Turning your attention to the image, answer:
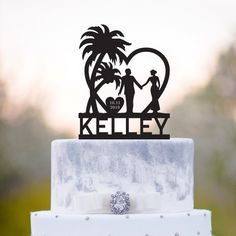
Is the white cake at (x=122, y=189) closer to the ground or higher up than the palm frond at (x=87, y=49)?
closer to the ground

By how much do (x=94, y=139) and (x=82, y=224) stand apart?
2.29ft

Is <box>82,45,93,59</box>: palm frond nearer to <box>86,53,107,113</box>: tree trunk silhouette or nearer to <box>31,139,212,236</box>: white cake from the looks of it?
<box>86,53,107,113</box>: tree trunk silhouette

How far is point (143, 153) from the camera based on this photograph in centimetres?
678

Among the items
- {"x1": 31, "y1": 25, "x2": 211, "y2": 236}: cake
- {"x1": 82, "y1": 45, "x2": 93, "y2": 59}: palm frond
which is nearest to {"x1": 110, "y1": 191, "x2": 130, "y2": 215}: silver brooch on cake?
{"x1": 31, "y1": 25, "x2": 211, "y2": 236}: cake

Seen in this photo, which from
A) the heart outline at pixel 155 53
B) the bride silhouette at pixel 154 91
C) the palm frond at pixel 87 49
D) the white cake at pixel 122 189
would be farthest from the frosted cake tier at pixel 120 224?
the palm frond at pixel 87 49

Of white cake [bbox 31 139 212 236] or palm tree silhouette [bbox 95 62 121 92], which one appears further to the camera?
palm tree silhouette [bbox 95 62 121 92]

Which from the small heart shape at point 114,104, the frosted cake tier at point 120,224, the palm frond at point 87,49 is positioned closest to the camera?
the frosted cake tier at point 120,224

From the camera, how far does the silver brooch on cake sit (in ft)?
21.8

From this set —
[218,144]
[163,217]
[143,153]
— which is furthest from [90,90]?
[218,144]

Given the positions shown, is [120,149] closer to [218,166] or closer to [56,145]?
[56,145]

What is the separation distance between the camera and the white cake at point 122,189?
6.67 meters

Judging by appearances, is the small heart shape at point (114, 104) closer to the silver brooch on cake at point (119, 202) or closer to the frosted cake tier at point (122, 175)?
the frosted cake tier at point (122, 175)

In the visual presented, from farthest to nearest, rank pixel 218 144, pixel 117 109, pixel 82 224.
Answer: pixel 218 144 → pixel 117 109 → pixel 82 224

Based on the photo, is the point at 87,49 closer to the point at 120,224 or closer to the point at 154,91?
the point at 154,91
